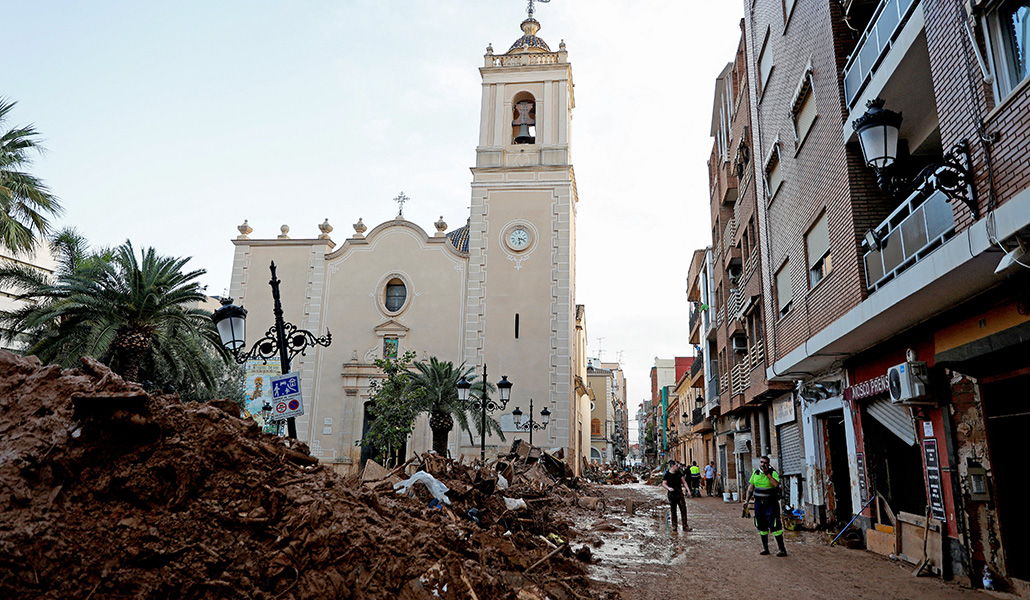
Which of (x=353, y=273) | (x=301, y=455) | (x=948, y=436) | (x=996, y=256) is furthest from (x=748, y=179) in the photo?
(x=353, y=273)

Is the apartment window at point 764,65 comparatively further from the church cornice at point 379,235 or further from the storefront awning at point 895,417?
the church cornice at point 379,235

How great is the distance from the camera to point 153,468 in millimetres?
5445

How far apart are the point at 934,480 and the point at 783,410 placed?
28.4 ft

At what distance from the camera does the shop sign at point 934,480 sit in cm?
862

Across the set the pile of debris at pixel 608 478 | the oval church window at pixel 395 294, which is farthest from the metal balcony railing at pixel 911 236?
the pile of debris at pixel 608 478

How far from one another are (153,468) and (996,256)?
26.3ft

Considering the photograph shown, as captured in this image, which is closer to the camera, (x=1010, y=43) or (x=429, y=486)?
(x=1010, y=43)

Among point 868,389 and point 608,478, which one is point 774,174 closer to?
point 868,389

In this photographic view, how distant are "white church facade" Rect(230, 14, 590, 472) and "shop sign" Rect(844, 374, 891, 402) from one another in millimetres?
21209

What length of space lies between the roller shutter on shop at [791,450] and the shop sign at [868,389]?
4.46m

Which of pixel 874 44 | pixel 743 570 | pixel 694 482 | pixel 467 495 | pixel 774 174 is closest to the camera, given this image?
pixel 743 570

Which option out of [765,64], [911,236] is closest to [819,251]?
[911,236]

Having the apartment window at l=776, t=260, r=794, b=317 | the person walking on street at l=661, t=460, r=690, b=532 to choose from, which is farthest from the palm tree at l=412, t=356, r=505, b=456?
the apartment window at l=776, t=260, r=794, b=317

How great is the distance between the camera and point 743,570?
923 centimetres
